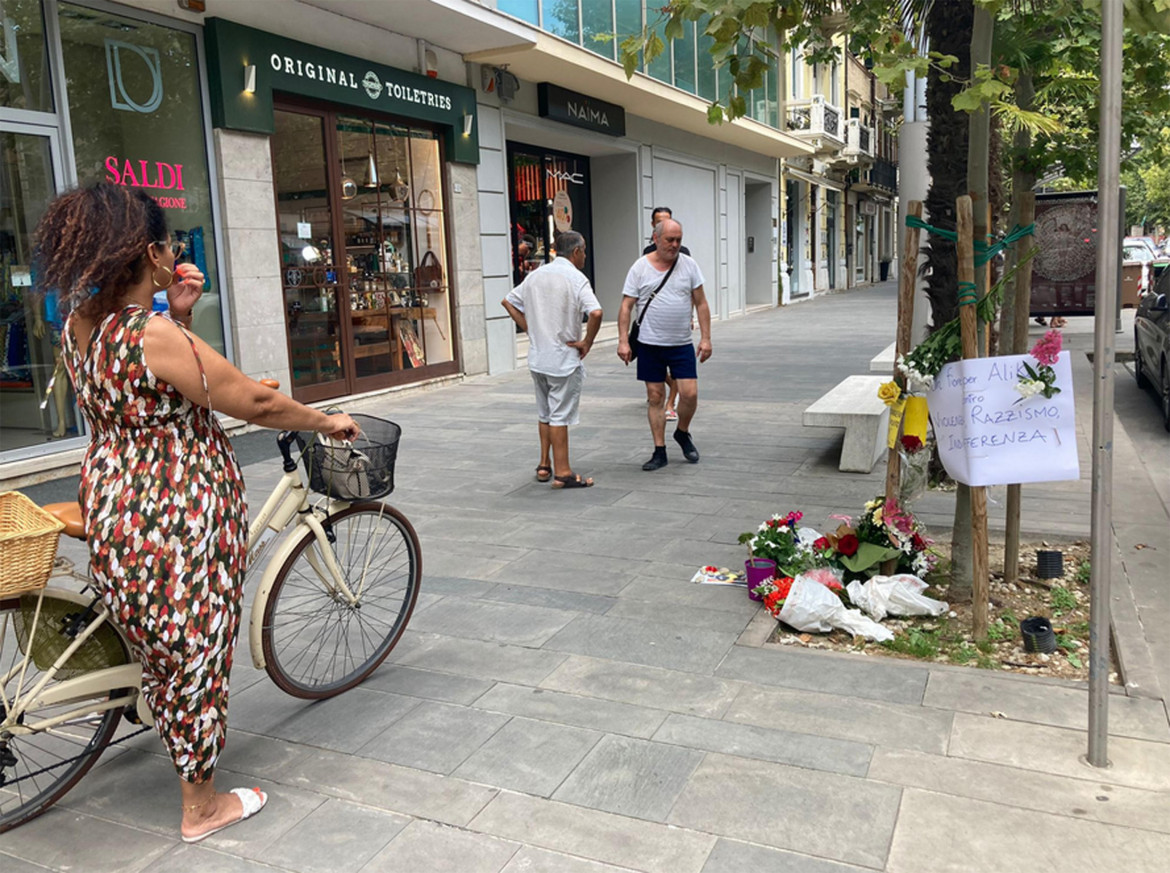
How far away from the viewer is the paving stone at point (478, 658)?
3.78 m

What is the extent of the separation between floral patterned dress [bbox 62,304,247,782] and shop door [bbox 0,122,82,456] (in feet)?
17.7

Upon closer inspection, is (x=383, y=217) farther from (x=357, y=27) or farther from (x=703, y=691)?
(x=703, y=691)

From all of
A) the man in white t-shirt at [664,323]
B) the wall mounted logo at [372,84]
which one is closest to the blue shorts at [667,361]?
the man in white t-shirt at [664,323]

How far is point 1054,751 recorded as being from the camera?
3025 mm

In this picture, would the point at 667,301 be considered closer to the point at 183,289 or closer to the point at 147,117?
the point at 183,289

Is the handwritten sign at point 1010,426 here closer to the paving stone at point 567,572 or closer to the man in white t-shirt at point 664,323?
the paving stone at point 567,572

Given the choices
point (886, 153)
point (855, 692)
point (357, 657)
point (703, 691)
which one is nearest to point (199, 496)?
point (357, 657)

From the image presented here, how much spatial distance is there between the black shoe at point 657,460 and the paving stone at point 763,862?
183 inches

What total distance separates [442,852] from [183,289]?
179 centimetres

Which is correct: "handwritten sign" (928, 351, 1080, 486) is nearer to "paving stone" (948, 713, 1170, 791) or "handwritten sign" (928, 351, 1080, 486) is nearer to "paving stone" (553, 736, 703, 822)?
"paving stone" (948, 713, 1170, 791)

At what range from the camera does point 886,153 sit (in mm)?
43094

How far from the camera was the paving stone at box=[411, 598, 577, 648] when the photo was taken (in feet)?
13.6

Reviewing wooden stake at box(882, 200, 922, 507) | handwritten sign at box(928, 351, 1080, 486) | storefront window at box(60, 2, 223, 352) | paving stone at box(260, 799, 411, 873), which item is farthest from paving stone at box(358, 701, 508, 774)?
storefront window at box(60, 2, 223, 352)

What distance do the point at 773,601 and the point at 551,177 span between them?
1361cm
